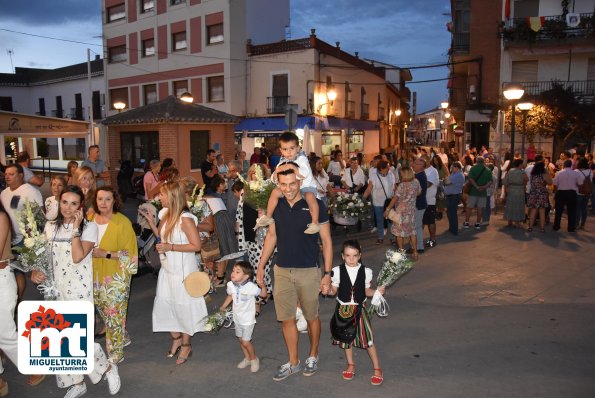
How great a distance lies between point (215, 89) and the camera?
28.7m

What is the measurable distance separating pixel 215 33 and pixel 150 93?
22.7 feet

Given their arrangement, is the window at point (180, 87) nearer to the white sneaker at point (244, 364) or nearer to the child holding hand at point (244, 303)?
the child holding hand at point (244, 303)

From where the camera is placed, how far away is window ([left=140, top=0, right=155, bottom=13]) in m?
31.4

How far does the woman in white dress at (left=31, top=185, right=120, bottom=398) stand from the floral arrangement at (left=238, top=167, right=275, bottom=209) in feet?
6.61

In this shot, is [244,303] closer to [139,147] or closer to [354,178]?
[354,178]

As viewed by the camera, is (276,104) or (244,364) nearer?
(244,364)

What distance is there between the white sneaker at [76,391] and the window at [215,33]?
26.2 m

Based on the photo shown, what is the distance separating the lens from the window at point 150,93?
3206cm

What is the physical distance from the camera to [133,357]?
5.05m

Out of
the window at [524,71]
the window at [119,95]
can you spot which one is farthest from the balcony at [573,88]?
the window at [119,95]

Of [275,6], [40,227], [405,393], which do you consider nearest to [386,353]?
[405,393]

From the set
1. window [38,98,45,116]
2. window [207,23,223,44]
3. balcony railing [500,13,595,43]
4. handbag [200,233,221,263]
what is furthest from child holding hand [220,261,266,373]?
window [38,98,45,116]

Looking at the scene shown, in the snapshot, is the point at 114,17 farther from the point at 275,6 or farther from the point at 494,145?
the point at 494,145

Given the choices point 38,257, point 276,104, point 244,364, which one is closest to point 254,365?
point 244,364
